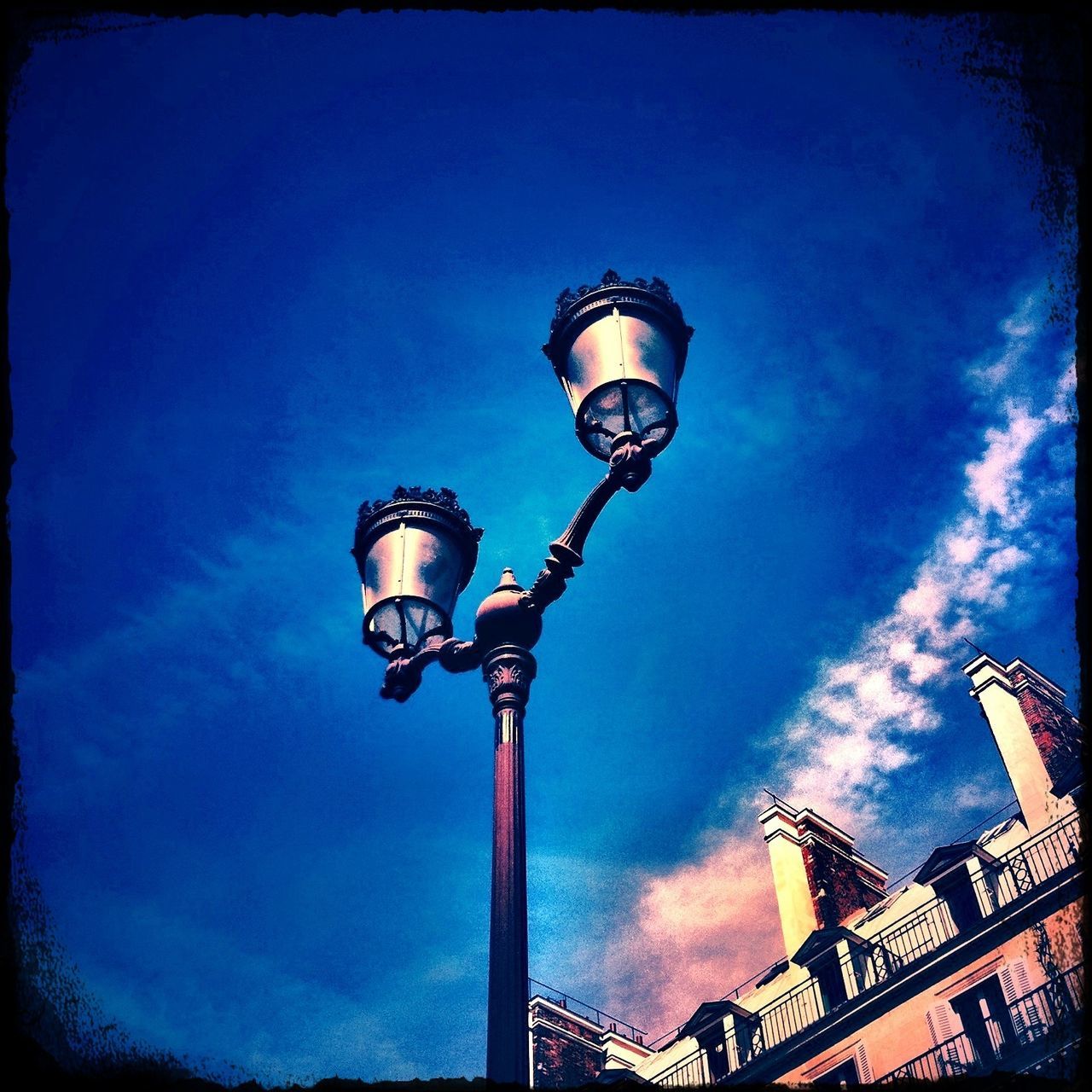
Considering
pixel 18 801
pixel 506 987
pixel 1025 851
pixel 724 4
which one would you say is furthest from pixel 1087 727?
pixel 1025 851

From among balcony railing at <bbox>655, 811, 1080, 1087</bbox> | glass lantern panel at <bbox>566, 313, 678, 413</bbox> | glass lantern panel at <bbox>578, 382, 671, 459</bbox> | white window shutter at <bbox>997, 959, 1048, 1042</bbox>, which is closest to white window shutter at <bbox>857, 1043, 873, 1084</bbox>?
balcony railing at <bbox>655, 811, 1080, 1087</bbox>

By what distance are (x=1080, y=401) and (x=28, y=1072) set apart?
4941 millimetres

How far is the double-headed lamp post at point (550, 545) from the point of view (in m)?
5.38

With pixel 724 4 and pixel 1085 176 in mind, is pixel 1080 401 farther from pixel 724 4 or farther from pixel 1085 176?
pixel 724 4

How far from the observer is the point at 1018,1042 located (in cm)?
1602

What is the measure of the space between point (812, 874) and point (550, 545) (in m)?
20.3

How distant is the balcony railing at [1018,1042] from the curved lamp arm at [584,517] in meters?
11.5

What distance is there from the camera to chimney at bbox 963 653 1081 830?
1931cm

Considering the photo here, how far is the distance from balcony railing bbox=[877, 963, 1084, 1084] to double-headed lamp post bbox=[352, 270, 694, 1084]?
11444 millimetres

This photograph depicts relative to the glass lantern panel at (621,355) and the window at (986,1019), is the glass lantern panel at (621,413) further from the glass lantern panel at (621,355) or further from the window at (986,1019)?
the window at (986,1019)

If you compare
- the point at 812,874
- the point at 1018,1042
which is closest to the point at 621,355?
the point at 1018,1042

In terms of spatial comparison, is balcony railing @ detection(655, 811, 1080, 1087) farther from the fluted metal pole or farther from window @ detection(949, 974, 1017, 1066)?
the fluted metal pole

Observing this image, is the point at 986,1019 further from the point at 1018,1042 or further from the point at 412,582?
the point at 412,582

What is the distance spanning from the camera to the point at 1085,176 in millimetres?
4711
